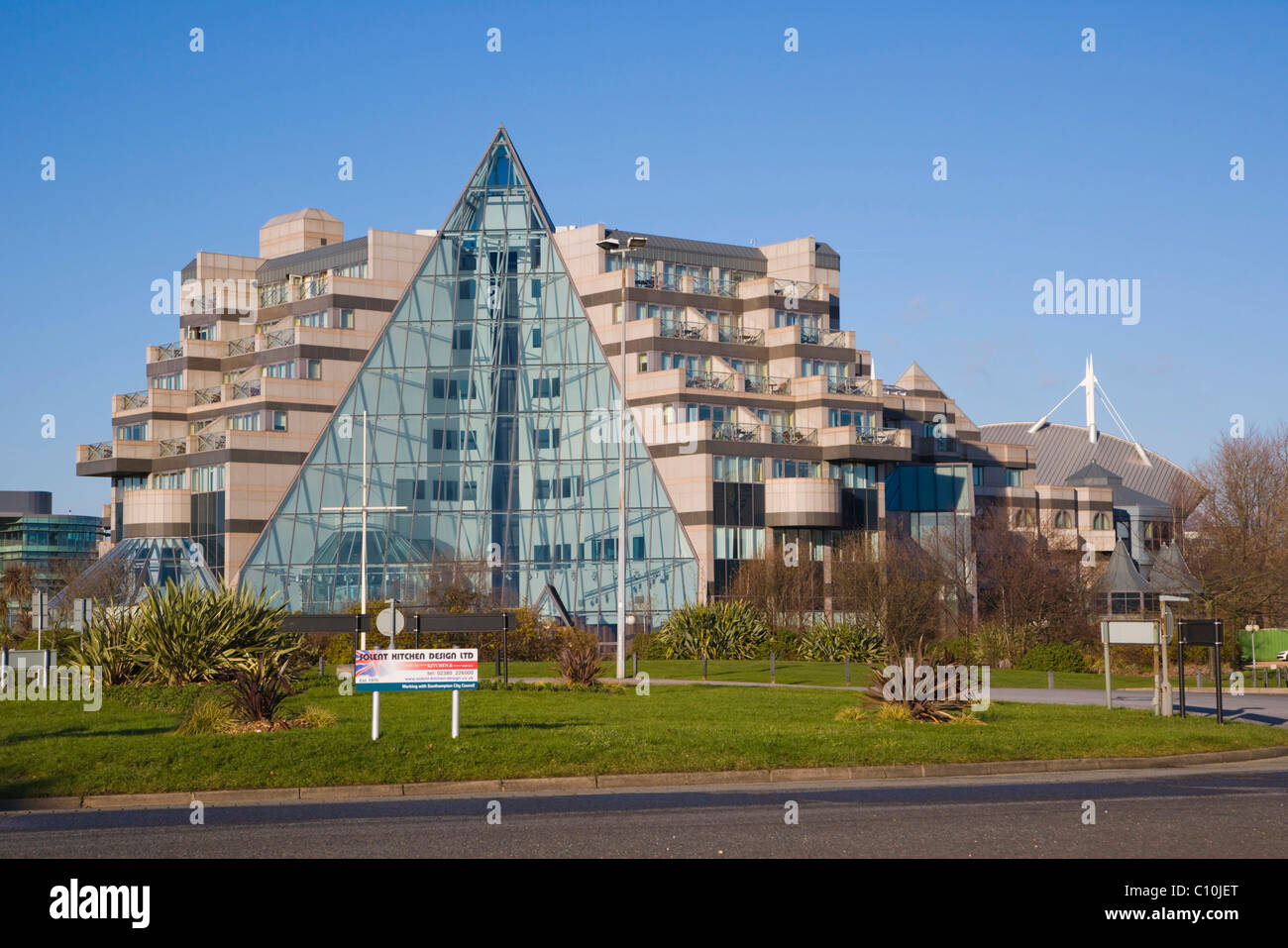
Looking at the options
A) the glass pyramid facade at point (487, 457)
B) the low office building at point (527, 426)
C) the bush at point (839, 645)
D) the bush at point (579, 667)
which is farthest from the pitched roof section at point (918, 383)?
the bush at point (579, 667)

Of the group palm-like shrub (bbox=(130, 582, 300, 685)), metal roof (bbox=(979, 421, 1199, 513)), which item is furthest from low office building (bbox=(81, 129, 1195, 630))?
metal roof (bbox=(979, 421, 1199, 513))

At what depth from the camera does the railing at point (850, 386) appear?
82.8 metres

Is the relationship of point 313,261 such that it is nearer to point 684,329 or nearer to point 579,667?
point 684,329

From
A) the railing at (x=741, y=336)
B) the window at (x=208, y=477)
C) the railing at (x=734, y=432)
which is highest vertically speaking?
the railing at (x=741, y=336)

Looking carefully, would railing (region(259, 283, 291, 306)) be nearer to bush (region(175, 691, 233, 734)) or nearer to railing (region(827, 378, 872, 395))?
railing (region(827, 378, 872, 395))

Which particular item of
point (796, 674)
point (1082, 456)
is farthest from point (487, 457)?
point (1082, 456)

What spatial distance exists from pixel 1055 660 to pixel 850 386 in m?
32.5

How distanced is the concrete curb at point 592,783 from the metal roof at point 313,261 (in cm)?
6941

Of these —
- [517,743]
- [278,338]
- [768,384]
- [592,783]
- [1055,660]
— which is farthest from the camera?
[278,338]

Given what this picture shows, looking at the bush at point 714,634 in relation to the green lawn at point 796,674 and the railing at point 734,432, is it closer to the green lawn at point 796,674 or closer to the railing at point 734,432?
the green lawn at point 796,674

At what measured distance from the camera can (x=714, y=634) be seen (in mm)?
53281

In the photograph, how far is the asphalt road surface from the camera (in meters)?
13.3
